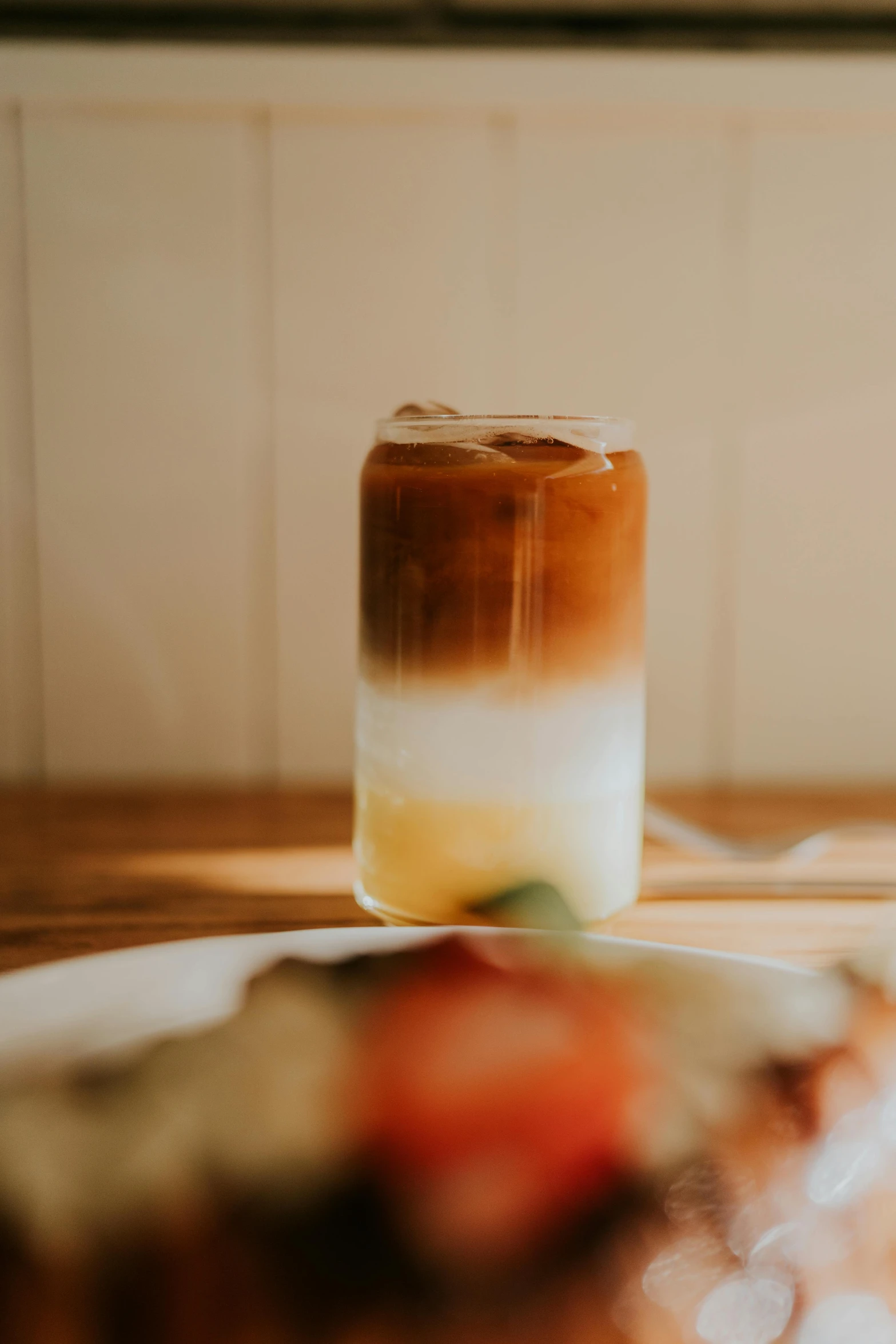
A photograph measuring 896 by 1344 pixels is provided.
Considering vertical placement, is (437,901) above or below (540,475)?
below

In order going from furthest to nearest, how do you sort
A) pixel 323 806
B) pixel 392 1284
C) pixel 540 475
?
pixel 323 806 → pixel 540 475 → pixel 392 1284

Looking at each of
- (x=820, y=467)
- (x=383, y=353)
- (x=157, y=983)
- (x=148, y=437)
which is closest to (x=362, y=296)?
(x=383, y=353)

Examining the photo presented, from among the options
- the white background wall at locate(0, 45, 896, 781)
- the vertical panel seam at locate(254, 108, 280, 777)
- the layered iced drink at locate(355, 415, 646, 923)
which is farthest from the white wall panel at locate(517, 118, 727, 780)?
the layered iced drink at locate(355, 415, 646, 923)

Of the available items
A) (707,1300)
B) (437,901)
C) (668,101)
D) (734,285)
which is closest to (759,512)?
(734,285)

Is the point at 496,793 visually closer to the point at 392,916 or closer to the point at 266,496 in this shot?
the point at 392,916

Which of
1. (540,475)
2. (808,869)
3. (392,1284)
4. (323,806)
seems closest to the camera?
(392,1284)

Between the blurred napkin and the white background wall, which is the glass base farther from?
the white background wall

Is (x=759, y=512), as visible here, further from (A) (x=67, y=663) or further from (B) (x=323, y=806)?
(A) (x=67, y=663)
